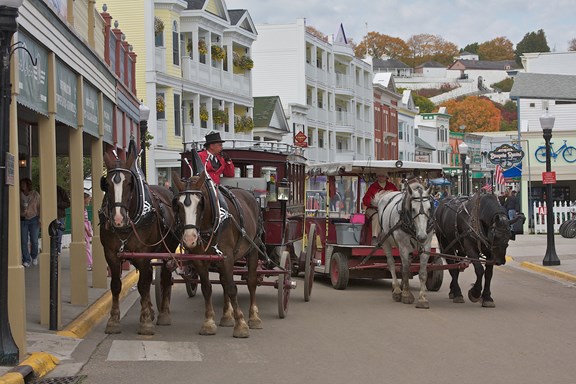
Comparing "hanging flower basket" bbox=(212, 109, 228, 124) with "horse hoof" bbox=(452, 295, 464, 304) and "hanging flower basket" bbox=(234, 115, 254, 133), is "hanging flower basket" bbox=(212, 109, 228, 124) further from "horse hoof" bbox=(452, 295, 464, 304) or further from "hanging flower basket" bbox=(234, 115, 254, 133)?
"horse hoof" bbox=(452, 295, 464, 304)

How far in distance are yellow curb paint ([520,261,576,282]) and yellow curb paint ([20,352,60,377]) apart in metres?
14.0

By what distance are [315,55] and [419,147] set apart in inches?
1143

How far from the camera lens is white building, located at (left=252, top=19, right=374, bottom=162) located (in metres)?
65.4

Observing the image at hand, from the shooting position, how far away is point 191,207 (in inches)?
456

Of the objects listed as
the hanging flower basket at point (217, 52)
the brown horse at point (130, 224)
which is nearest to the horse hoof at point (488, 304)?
the brown horse at point (130, 224)

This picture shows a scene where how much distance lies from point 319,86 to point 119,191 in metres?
57.8

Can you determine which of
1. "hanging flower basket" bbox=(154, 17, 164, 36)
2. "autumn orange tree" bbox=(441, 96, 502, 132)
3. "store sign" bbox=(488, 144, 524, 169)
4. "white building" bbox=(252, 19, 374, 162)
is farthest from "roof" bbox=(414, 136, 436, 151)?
"store sign" bbox=(488, 144, 524, 169)

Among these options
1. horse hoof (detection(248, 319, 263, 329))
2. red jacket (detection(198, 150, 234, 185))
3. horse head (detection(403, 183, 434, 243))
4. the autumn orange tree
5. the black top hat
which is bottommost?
horse hoof (detection(248, 319, 263, 329))

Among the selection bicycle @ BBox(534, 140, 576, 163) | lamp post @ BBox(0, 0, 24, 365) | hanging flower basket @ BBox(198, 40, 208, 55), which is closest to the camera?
lamp post @ BBox(0, 0, 24, 365)

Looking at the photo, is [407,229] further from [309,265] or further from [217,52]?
[217,52]

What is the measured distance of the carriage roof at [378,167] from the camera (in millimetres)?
18719

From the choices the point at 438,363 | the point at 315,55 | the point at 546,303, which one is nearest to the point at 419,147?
the point at 315,55

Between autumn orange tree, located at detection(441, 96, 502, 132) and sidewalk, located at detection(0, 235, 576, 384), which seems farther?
autumn orange tree, located at detection(441, 96, 502, 132)

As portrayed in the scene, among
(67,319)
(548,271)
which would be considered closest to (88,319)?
(67,319)
